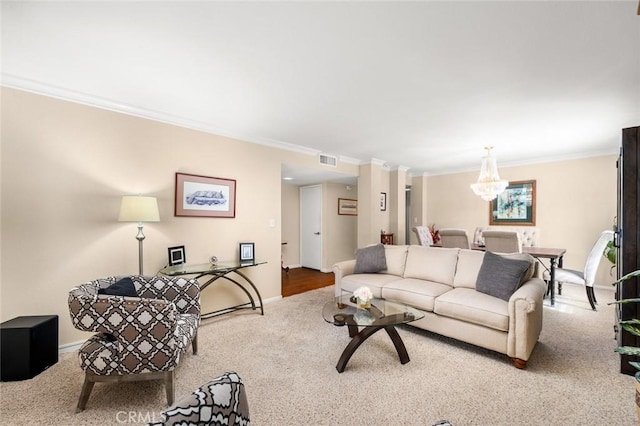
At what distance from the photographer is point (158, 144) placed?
10.1 ft

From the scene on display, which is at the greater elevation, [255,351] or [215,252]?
[215,252]

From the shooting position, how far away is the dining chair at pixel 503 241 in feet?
12.3

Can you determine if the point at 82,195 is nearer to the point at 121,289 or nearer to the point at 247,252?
the point at 121,289

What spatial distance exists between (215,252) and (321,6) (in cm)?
296

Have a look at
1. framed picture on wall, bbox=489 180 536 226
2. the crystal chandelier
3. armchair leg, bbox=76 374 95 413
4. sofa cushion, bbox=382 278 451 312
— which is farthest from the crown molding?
framed picture on wall, bbox=489 180 536 226

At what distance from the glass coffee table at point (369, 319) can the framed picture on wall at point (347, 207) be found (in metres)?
4.10

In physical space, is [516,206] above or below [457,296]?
above

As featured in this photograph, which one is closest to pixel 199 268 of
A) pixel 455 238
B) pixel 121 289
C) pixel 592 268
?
pixel 121 289

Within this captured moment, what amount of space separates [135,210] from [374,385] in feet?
8.55

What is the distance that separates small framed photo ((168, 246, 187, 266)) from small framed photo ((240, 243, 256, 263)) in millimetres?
714

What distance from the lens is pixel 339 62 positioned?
2043 mm

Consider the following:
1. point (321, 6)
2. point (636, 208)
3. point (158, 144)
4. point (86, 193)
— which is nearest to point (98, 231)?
point (86, 193)

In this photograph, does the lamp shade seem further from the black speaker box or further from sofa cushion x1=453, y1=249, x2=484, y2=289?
sofa cushion x1=453, y1=249, x2=484, y2=289

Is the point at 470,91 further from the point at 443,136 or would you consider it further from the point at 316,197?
the point at 316,197
